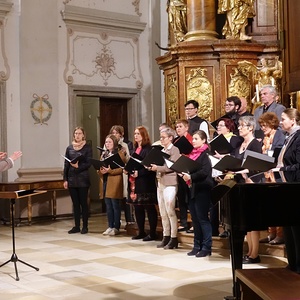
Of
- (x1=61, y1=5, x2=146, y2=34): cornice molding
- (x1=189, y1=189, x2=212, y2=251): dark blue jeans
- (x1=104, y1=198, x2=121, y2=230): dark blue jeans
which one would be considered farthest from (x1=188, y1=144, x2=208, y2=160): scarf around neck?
(x1=61, y1=5, x2=146, y2=34): cornice molding

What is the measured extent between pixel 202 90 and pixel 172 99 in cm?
70

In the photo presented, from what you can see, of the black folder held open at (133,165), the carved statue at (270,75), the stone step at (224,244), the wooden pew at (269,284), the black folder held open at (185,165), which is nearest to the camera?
the wooden pew at (269,284)

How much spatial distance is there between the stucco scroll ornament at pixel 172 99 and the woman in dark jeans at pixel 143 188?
221cm

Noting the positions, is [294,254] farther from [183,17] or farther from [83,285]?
[183,17]

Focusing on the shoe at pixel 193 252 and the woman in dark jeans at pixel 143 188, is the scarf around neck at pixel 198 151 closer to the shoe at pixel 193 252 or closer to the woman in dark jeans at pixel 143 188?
the shoe at pixel 193 252

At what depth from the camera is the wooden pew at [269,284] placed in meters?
3.20

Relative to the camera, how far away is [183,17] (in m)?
10.8

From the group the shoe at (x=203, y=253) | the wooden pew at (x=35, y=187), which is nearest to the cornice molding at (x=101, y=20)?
the wooden pew at (x=35, y=187)

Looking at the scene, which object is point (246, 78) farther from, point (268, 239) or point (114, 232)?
point (268, 239)

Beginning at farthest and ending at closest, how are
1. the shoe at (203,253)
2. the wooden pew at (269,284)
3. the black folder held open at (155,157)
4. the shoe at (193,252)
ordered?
the black folder held open at (155,157), the shoe at (193,252), the shoe at (203,253), the wooden pew at (269,284)

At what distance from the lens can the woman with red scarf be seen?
6891 millimetres

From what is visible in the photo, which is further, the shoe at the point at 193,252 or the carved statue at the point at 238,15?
the carved statue at the point at 238,15

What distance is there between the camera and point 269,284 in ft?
11.4

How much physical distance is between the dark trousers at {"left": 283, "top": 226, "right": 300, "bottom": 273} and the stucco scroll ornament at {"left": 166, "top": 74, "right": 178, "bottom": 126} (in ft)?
17.0
